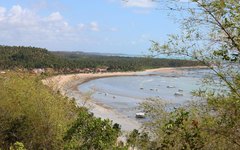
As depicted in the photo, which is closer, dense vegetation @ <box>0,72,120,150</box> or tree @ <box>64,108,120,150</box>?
tree @ <box>64,108,120,150</box>

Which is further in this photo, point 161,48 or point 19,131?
point 19,131

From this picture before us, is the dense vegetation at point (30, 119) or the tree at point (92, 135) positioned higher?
the tree at point (92, 135)

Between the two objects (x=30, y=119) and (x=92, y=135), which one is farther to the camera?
(x=30, y=119)

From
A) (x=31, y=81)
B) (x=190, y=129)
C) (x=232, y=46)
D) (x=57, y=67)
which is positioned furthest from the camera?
(x=57, y=67)

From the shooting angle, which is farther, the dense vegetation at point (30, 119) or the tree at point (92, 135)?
the dense vegetation at point (30, 119)

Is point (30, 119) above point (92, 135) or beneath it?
beneath

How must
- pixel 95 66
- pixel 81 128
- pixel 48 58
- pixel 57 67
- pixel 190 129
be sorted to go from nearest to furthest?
pixel 190 129, pixel 81 128, pixel 57 67, pixel 48 58, pixel 95 66

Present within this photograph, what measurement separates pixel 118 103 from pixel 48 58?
68.8 m

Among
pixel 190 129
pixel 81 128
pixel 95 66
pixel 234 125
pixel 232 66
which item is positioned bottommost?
pixel 95 66

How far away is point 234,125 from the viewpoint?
6.86 m

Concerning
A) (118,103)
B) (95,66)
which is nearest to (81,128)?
(118,103)

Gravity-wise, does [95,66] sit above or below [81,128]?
below

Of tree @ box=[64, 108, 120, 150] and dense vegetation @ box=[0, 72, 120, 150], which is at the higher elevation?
tree @ box=[64, 108, 120, 150]

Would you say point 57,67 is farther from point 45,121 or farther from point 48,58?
point 45,121
